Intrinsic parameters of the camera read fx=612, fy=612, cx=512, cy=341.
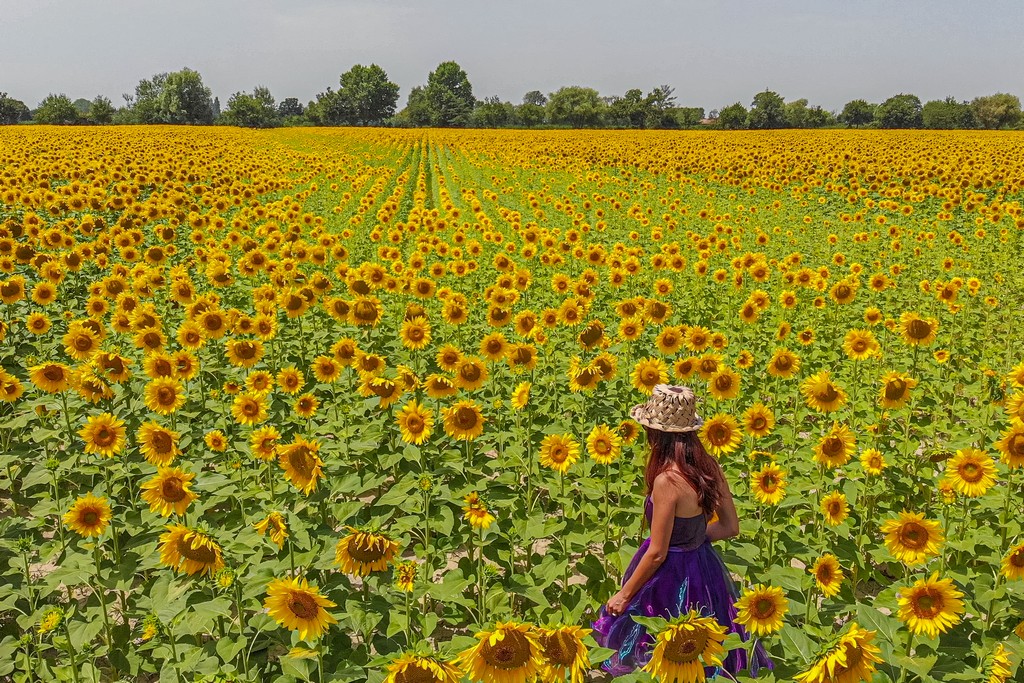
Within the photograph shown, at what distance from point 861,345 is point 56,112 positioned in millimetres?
97290

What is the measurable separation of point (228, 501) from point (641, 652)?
3289 mm

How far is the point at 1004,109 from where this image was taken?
73750 mm

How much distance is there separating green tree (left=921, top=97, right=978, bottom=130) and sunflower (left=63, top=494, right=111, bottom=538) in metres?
96.3

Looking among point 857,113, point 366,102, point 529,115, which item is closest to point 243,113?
point 366,102

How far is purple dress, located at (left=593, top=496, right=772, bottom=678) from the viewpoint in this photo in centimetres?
307

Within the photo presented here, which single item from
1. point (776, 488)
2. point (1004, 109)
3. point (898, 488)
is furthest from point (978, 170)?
point (1004, 109)

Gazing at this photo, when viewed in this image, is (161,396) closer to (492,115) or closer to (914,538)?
(914,538)

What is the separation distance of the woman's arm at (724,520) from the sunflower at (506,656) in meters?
1.53

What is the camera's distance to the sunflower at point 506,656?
2002 mm

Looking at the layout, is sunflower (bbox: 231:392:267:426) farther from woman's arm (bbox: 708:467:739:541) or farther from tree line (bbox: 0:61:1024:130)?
tree line (bbox: 0:61:1024:130)

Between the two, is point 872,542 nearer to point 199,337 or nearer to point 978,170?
point 199,337

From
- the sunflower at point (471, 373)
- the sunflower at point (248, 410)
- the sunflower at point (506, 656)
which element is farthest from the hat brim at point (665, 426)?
the sunflower at point (248, 410)

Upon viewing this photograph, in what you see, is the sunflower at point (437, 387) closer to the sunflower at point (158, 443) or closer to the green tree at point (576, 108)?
the sunflower at point (158, 443)

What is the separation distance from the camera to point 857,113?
8781 centimetres
